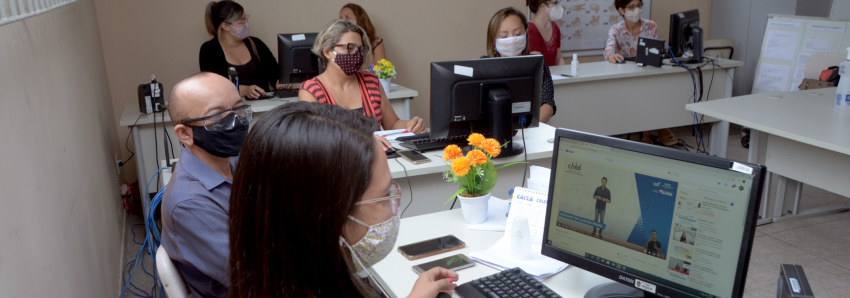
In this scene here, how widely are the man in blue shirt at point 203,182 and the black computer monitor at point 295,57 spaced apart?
6.45 feet

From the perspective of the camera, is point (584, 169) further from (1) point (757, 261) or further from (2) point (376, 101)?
(1) point (757, 261)

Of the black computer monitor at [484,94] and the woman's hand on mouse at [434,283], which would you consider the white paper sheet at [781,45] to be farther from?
the woman's hand on mouse at [434,283]

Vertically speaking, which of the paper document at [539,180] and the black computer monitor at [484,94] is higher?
the black computer monitor at [484,94]

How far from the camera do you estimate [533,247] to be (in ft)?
5.07

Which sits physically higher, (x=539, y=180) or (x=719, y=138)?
(x=539, y=180)

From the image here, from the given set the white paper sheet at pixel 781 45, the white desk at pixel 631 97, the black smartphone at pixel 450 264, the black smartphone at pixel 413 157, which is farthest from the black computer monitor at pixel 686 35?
the black smartphone at pixel 450 264

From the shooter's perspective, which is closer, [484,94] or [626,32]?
[484,94]

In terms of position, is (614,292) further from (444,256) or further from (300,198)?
(300,198)

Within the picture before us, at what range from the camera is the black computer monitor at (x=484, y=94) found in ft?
7.14

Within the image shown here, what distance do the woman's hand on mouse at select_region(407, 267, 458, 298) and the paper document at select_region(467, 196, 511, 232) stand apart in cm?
37

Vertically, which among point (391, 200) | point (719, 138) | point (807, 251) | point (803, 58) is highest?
point (391, 200)

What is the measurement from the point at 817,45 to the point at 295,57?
422cm

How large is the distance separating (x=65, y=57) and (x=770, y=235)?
3.46 metres

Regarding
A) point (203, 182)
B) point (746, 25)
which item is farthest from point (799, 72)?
point (203, 182)
